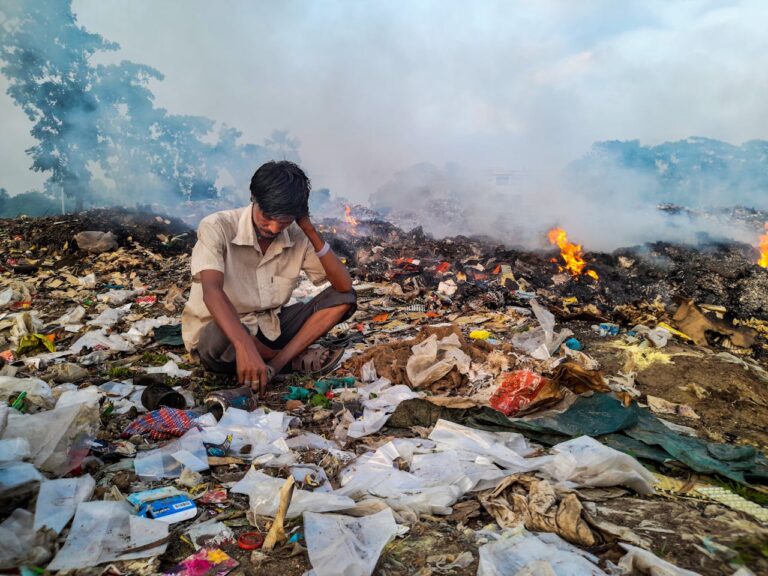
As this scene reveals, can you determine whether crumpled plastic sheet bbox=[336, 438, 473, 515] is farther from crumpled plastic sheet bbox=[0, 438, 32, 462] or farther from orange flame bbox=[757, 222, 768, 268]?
orange flame bbox=[757, 222, 768, 268]

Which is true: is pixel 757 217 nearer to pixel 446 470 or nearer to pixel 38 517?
pixel 446 470

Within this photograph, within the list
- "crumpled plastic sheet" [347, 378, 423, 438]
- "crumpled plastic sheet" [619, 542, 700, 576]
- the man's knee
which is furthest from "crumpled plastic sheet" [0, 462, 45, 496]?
"crumpled plastic sheet" [619, 542, 700, 576]

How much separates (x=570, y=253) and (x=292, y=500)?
792 centimetres

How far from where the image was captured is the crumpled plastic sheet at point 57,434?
74.8 inches

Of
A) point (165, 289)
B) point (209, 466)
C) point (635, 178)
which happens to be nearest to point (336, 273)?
point (209, 466)

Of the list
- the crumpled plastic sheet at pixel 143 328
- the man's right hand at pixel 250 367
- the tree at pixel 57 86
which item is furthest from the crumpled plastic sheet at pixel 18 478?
the tree at pixel 57 86

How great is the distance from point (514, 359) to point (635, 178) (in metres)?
15.4

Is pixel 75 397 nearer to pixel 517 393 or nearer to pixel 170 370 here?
pixel 170 370

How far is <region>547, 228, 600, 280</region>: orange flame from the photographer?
7.91 meters

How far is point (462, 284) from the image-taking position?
702cm

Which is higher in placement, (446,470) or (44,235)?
(44,235)

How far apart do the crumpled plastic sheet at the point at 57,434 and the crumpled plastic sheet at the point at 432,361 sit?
2089mm

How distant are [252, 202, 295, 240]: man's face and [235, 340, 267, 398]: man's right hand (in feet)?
2.55

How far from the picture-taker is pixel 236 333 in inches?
118
